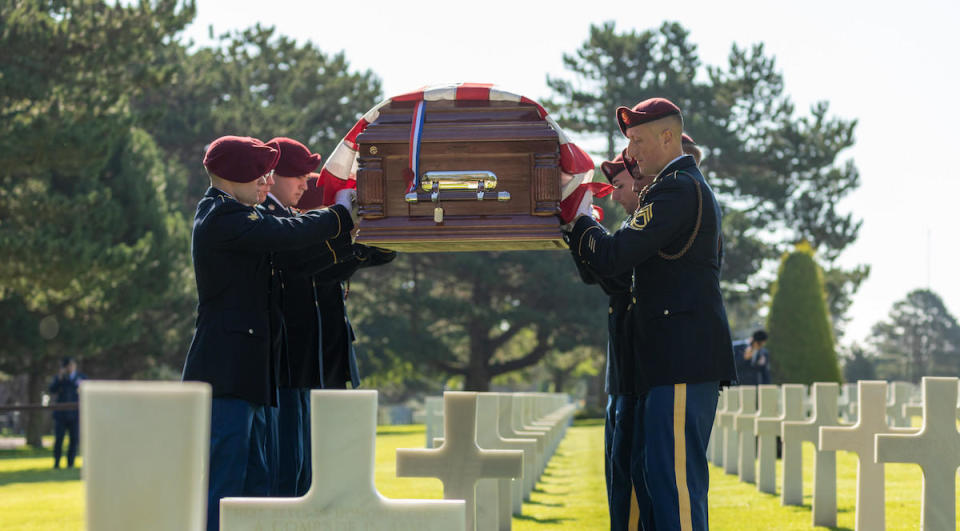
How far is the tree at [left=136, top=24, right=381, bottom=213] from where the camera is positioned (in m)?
40.4

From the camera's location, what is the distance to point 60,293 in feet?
83.9

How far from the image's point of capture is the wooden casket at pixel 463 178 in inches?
205

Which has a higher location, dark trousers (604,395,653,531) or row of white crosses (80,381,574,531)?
row of white crosses (80,381,574,531)

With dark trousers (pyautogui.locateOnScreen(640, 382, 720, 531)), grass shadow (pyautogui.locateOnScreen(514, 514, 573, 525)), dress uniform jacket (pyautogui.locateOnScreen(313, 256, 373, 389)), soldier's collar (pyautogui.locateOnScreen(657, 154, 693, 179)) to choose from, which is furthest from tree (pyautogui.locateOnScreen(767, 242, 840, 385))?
dark trousers (pyautogui.locateOnScreen(640, 382, 720, 531))

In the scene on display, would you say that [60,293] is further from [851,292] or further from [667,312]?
[851,292]

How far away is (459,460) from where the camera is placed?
542cm

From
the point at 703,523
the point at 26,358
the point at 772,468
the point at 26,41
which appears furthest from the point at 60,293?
the point at 703,523

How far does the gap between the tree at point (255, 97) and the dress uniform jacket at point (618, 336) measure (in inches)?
1278

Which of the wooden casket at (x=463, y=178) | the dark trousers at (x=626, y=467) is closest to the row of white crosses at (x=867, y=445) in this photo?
the dark trousers at (x=626, y=467)

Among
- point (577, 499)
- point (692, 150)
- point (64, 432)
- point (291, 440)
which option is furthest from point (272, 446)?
point (64, 432)

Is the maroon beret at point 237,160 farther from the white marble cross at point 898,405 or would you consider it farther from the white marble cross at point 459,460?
the white marble cross at point 898,405

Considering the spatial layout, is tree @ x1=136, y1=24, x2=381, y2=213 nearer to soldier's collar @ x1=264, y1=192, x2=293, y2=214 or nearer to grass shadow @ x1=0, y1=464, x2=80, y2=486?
grass shadow @ x1=0, y1=464, x2=80, y2=486

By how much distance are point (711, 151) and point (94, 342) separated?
96.0 ft

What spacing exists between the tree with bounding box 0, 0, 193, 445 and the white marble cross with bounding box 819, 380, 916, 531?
1907cm
